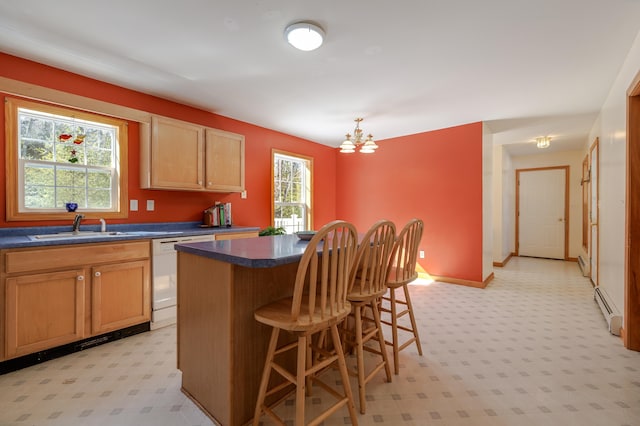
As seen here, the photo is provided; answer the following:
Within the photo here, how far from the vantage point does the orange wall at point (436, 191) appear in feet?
13.9

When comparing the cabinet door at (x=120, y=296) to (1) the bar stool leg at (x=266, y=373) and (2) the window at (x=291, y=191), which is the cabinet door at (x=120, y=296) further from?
(2) the window at (x=291, y=191)

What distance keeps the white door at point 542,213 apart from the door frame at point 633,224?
4.72 m

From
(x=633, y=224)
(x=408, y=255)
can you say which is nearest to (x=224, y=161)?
(x=408, y=255)

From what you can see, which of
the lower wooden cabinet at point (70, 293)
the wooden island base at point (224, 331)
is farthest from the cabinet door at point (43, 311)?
the wooden island base at point (224, 331)

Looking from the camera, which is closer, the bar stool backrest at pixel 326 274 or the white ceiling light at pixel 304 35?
the bar stool backrest at pixel 326 274

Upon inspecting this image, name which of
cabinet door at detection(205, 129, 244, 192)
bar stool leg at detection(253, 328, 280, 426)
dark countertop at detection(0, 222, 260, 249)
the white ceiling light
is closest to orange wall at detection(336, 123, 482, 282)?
cabinet door at detection(205, 129, 244, 192)

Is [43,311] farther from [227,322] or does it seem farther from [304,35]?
[304,35]

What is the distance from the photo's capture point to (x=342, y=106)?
355 cm

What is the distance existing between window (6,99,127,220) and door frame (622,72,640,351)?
450cm

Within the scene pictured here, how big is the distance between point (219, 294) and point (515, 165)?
290 inches

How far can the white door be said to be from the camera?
630 cm

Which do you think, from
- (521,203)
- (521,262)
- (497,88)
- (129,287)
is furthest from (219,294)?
(521,203)

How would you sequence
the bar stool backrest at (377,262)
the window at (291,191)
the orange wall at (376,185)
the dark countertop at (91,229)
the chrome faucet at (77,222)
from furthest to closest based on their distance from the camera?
the window at (291,191) → the orange wall at (376,185) → the chrome faucet at (77,222) → the dark countertop at (91,229) → the bar stool backrest at (377,262)

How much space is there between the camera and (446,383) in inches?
75.2
